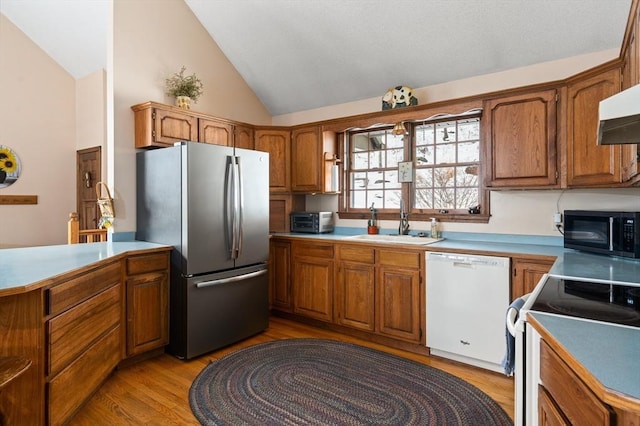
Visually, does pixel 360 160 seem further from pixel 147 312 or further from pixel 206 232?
pixel 147 312

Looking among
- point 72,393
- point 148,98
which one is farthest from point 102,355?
point 148,98

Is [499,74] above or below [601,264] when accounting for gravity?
above

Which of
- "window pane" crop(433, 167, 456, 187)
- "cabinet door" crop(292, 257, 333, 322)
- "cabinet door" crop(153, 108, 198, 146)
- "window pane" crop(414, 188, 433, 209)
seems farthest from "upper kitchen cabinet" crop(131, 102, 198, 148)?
"window pane" crop(433, 167, 456, 187)

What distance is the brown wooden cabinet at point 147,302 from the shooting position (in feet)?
8.78

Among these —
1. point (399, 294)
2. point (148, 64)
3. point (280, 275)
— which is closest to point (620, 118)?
point (399, 294)

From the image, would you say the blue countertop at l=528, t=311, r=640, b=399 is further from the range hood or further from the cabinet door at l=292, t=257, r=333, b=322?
the cabinet door at l=292, t=257, r=333, b=322

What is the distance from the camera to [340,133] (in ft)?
13.8

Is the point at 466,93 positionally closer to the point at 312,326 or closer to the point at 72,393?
the point at 312,326

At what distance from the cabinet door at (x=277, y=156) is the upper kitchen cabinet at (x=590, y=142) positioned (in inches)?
106

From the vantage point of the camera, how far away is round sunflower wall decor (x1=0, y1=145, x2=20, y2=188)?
4676 millimetres

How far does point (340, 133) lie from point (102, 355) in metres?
3.15

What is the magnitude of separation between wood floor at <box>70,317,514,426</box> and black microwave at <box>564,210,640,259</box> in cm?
110

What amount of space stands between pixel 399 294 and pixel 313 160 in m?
1.79

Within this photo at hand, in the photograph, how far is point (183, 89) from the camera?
3.52 metres
